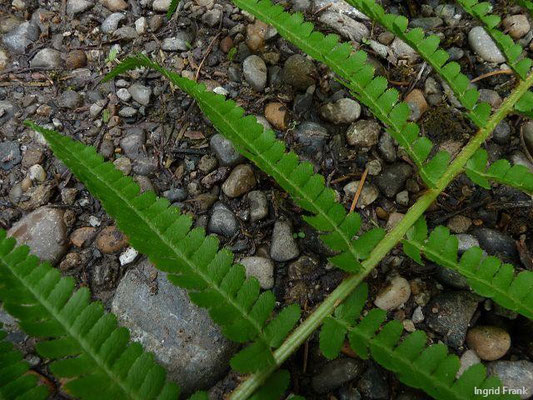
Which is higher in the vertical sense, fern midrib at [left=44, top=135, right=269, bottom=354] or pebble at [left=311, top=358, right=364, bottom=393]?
fern midrib at [left=44, top=135, right=269, bottom=354]

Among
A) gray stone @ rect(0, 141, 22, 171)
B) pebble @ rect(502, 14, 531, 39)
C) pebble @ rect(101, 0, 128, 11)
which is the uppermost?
pebble @ rect(502, 14, 531, 39)

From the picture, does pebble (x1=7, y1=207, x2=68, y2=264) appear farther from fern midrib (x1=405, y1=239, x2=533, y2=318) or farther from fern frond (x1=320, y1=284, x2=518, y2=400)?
fern midrib (x1=405, y1=239, x2=533, y2=318)

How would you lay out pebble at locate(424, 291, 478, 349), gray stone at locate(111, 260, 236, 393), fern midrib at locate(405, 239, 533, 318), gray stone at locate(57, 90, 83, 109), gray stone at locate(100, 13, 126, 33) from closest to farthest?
fern midrib at locate(405, 239, 533, 318) → gray stone at locate(111, 260, 236, 393) → pebble at locate(424, 291, 478, 349) → gray stone at locate(57, 90, 83, 109) → gray stone at locate(100, 13, 126, 33)

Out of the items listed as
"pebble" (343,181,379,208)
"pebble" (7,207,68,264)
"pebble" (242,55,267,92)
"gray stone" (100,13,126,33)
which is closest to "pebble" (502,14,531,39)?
"pebble" (343,181,379,208)

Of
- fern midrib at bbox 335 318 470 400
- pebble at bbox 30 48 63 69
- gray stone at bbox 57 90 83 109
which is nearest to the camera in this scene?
fern midrib at bbox 335 318 470 400

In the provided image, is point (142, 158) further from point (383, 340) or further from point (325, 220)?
point (383, 340)

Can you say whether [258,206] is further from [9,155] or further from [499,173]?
[9,155]

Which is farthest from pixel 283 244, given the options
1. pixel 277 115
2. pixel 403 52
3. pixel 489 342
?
pixel 403 52
